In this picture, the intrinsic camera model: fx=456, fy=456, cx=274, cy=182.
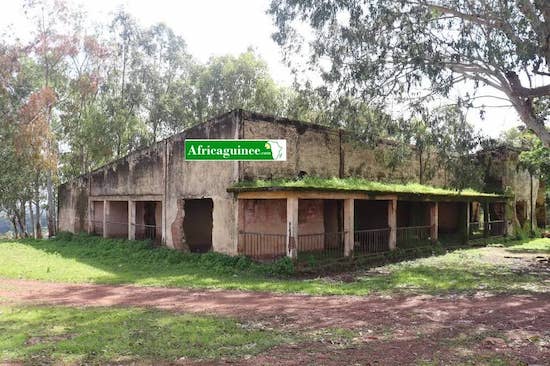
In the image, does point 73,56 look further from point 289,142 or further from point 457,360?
point 457,360

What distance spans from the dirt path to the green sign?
4961 millimetres

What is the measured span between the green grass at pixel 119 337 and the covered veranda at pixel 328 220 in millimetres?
5734

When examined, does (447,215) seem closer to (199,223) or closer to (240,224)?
(199,223)

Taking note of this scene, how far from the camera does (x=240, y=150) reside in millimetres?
14375

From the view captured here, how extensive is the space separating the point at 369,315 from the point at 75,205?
63.7ft

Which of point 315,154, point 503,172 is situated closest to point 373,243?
point 315,154

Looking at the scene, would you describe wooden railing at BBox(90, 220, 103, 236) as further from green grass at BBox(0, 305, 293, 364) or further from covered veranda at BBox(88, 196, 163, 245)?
green grass at BBox(0, 305, 293, 364)

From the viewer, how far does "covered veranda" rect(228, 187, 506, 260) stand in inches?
536

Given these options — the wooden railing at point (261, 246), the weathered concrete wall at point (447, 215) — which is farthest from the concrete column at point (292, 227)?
the weathered concrete wall at point (447, 215)

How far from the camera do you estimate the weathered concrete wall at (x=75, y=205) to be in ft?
75.8

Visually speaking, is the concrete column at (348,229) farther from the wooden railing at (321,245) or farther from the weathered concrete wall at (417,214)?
the weathered concrete wall at (417,214)

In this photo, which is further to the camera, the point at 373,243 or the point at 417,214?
the point at 417,214

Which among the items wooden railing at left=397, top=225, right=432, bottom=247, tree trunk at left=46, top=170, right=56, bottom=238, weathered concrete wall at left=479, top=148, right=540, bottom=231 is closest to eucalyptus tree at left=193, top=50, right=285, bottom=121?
tree trunk at left=46, top=170, right=56, bottom=238

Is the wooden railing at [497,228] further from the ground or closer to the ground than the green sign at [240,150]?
closer to the ground
